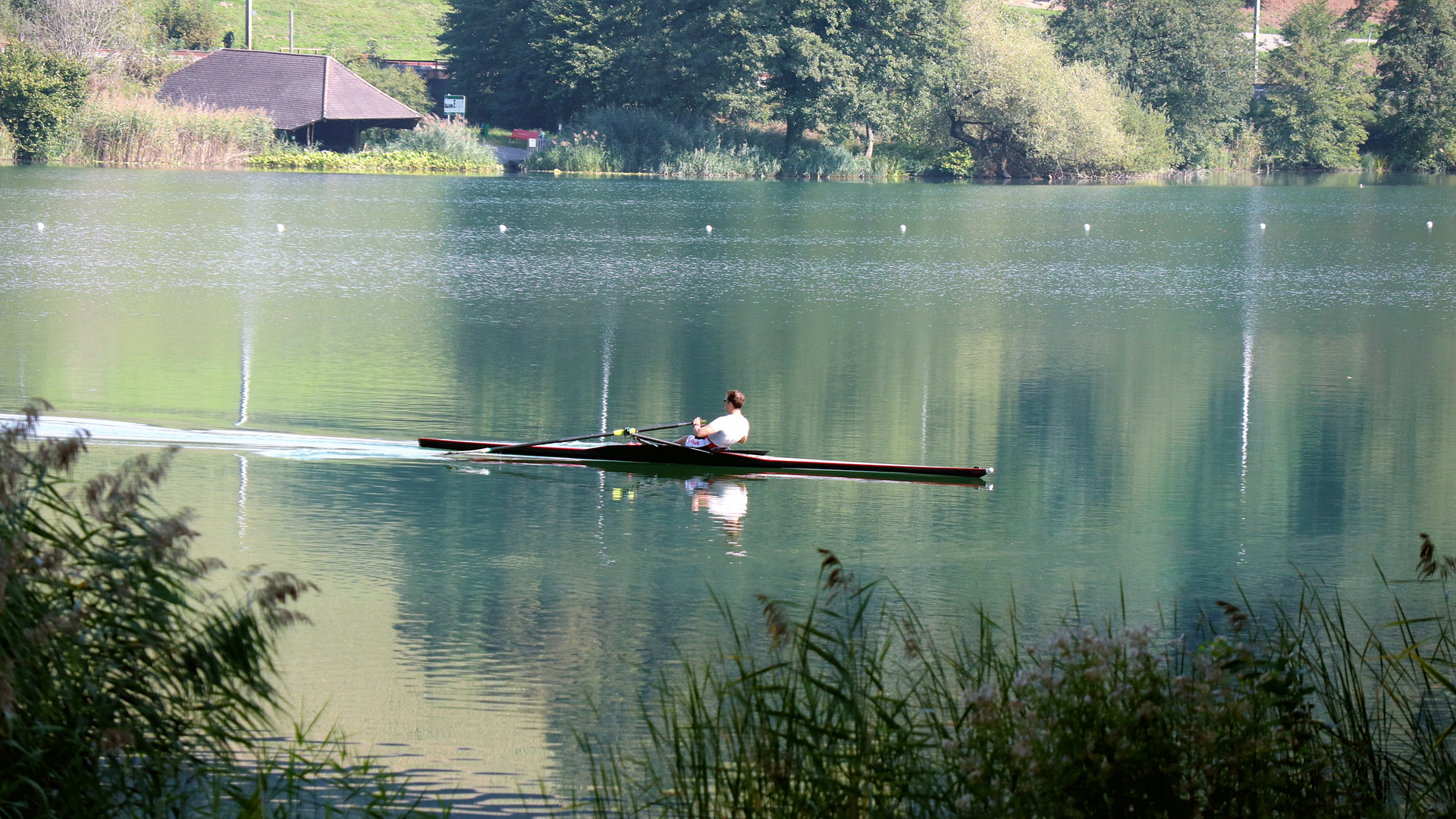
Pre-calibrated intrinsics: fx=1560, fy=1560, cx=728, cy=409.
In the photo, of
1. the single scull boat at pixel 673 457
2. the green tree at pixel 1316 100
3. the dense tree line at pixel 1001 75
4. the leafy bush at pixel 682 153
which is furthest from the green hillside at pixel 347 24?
the single scull boat at pixel 673 457

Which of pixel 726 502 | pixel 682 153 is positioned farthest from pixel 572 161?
pixel 726 502

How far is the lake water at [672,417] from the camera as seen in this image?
8.18 m

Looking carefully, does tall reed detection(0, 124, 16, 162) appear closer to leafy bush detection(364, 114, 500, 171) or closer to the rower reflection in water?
leafy bush detection(364, 114, 500, 171)

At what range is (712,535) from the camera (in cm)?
1010

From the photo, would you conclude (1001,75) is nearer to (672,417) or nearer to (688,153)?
(688,153)

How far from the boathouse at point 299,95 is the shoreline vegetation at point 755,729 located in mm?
57565

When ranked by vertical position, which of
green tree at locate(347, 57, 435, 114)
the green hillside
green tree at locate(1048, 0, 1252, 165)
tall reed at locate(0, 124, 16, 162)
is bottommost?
tall reed at locate(0, 124, 16, 162)

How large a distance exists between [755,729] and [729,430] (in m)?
7.16

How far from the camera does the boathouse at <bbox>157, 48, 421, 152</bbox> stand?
2377 inches

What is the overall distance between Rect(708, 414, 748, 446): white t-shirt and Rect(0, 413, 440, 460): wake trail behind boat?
2.18 meters

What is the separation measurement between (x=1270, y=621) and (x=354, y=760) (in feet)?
16.0

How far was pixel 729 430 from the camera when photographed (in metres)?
12.1

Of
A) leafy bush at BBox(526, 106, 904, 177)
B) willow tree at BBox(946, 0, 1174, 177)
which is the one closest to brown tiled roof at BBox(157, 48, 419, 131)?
leafy bush at BBox(526, 106, 904, 177)

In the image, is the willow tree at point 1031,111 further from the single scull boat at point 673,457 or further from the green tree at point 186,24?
the single scull boat at point 673,457
